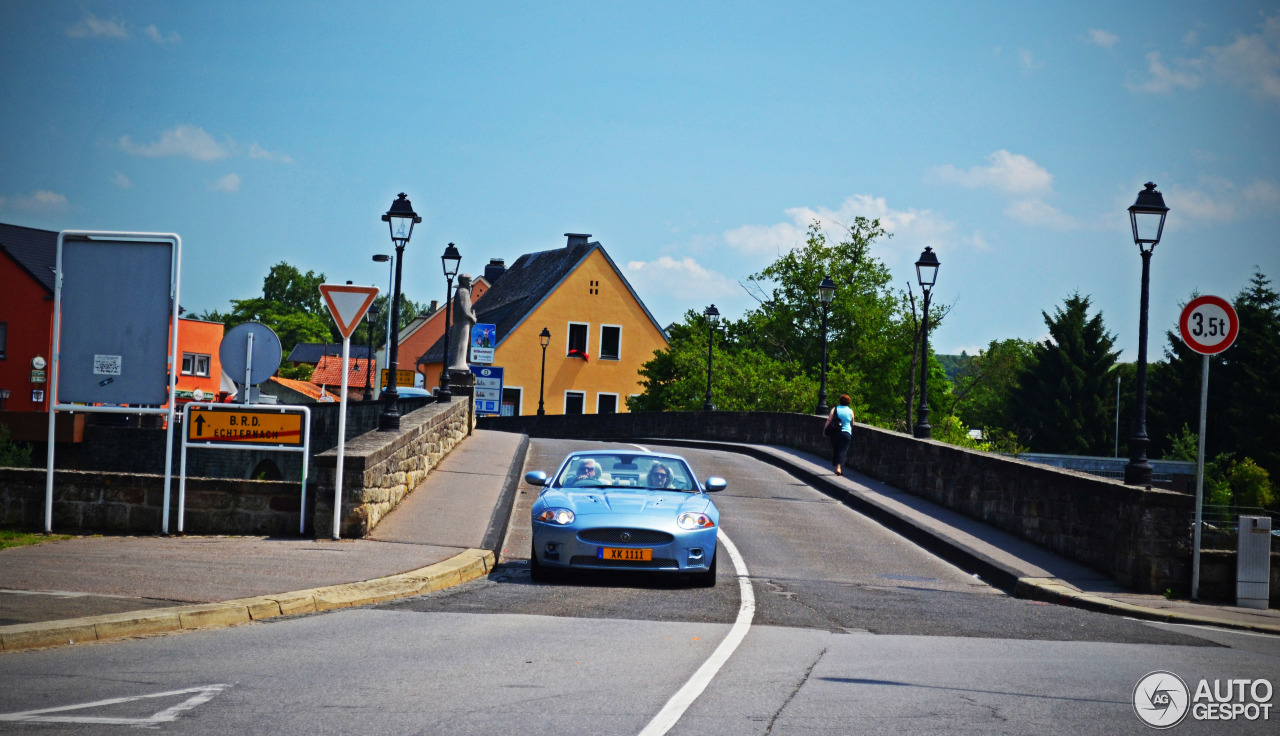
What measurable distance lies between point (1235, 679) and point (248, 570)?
7.67 m

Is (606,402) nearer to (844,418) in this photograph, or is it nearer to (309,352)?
(844,418)

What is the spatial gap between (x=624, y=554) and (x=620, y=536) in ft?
0.56

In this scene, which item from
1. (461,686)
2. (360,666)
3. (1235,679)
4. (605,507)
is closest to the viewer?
(461,686)

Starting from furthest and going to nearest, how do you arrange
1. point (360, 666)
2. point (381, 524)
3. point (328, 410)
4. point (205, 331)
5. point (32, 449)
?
point (205, 331) < point (32, 449) < point (328, 410) < point (381, 524) < point (360, 666)

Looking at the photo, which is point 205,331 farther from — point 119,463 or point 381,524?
point 381,524

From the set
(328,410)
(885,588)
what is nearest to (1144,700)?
(885,588)

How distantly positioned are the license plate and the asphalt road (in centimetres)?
35

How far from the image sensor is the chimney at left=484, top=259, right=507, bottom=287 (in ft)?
299

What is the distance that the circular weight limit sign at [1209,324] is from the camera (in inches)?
478

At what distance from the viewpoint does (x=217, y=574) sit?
31.6 feet

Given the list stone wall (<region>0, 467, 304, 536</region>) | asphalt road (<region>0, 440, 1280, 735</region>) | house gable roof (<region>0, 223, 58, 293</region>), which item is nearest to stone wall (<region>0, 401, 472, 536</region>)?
stone wall (<region>0, 467, 304, 536</region>)

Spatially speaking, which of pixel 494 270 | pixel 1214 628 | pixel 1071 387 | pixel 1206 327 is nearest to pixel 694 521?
pixel 1214 628

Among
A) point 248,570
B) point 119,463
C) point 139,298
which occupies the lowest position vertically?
point 119,463

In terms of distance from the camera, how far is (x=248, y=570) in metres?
9.95
